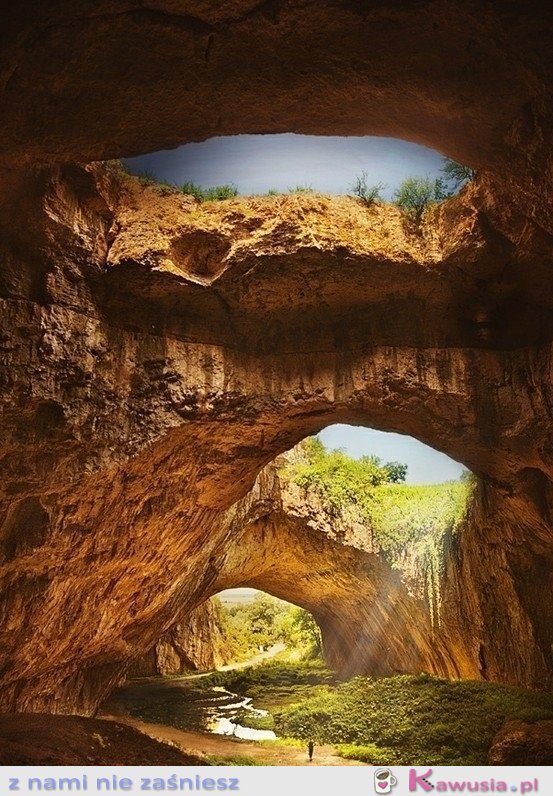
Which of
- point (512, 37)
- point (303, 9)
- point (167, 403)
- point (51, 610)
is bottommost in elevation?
point (51, 610)

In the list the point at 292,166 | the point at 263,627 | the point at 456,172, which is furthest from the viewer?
the point at 263,627

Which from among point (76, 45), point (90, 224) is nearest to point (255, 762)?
point (90, 224)

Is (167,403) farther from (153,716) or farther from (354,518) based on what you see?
(153,716)

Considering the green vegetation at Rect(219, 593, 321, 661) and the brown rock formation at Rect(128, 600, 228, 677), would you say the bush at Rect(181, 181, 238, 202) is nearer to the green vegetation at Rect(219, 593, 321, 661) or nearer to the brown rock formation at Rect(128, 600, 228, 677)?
the brown rock formation at Rect(128, 600, 228, 677)

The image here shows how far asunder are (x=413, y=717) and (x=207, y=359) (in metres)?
5.95

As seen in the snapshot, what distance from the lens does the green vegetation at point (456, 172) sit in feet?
22.6

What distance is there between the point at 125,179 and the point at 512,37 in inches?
189

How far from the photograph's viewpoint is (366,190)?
7.48m

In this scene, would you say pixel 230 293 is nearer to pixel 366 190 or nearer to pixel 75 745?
pixel 366 190

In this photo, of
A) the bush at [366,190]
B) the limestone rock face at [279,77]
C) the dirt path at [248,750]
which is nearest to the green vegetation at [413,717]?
the dirt path at [248,750]

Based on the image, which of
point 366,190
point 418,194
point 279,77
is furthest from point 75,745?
point 418,194

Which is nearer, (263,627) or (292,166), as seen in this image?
(292,166)
